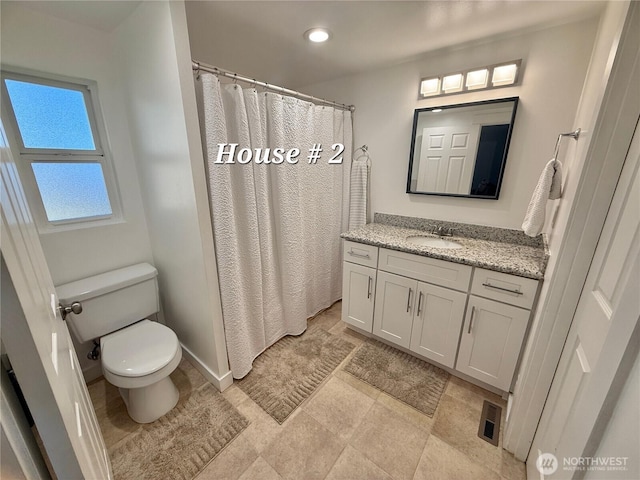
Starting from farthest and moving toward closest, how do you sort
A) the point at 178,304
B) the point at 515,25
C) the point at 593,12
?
the point at 178,304 < the point at 515,25 < the point at 593,12

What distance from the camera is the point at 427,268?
167 cm

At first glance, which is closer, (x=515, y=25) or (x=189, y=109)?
(x=189, y=109)

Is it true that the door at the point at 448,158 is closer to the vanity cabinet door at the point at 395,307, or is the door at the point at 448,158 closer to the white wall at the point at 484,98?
the white wall at the point at 484,98

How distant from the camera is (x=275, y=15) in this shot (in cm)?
135

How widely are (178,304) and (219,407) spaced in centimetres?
72

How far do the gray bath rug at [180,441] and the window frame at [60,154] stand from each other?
4.15ft

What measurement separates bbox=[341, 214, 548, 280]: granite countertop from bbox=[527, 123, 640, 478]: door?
0.47 meters

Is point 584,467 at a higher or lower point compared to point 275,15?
lower

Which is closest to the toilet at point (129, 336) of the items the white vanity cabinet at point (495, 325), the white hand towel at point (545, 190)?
the white vanity cabinet at point (495, 325)

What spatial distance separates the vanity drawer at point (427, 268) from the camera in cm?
156

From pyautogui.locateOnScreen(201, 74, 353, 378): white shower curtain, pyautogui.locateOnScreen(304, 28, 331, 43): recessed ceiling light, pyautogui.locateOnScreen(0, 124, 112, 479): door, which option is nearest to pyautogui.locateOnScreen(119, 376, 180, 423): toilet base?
pyautogui.locateOnScreen(201, 74, 353, 378): white shower curtain

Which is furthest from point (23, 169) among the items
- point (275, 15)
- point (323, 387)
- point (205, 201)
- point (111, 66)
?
point (323, 387)

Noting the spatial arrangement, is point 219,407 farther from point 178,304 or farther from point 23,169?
point 23,169

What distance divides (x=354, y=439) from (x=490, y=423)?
0.78 m
